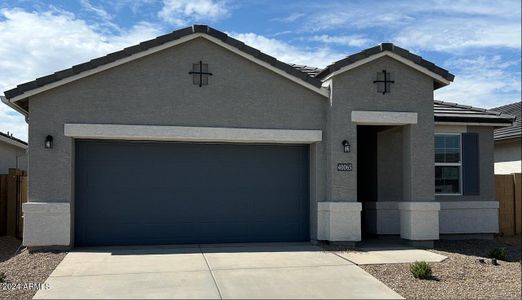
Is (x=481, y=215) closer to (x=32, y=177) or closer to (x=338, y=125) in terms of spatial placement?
(x=338, y=125)

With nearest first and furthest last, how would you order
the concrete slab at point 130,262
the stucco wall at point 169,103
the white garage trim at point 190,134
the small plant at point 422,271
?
the small plant at point 422,271, the concrete slab at point 130,262, the stucco wall at point 169,103, the white garage trim at point 190,134

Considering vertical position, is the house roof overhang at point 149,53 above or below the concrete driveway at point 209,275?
above

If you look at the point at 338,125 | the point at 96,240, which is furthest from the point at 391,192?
the point at 96,240

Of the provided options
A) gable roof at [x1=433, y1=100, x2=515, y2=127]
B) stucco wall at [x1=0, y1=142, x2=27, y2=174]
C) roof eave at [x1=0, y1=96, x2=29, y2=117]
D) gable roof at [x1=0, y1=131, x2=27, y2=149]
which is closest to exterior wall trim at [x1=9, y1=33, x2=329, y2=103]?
roof eave at [x1=0, y1=96, x2=29, y2=117]

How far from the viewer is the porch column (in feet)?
39.5

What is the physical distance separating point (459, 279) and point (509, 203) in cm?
726

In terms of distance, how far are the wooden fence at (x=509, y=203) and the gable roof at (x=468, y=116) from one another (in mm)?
1780

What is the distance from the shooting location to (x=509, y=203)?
15148 mm

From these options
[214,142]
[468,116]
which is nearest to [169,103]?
[214,142]

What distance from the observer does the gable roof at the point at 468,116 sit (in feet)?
45.3

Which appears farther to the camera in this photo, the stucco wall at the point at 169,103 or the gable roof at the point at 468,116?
the gable roof at the point at 468,116

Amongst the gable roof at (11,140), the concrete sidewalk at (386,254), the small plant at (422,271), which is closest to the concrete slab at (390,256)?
the concrete sidewalk at (386,254)

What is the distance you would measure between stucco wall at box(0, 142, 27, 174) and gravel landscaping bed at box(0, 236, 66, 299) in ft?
28.3

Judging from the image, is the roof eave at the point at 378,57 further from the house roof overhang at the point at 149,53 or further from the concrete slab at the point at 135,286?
the concrete slab at the point at 135,286
